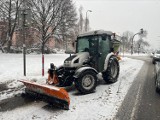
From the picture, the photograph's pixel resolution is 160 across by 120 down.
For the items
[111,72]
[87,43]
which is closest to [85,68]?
[87,43]

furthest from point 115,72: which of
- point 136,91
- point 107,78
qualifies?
point 136,91

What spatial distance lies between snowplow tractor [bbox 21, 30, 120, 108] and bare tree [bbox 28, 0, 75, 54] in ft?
55.3

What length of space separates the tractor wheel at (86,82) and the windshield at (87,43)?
141 cm

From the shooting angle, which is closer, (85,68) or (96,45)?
(85,68)

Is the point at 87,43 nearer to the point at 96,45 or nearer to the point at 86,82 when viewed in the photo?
the point at 96,45

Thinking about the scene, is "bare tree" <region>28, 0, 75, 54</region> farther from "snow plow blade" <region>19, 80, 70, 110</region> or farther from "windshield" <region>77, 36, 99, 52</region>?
"snow plow blade" <region>19, 80, 70, 110</region>

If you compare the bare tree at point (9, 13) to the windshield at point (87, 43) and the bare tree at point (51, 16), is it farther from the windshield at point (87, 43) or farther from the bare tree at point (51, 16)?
the windshield at point (87, 43)

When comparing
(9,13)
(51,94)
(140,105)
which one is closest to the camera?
(51,94)

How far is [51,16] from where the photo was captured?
84.1 feet

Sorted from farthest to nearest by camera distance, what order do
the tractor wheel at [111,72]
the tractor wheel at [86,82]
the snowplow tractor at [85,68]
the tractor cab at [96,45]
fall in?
the tractor wheel at [111,72]
the tractor cab at [96,45]
the tractor wheel at [86,82]
the snowplow tractor at [85,68]

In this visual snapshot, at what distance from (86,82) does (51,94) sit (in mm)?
1766

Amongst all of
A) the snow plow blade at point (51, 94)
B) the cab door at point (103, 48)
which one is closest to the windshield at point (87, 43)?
the cab door at point (103, 48)

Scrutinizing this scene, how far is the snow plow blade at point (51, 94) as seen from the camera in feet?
18.4

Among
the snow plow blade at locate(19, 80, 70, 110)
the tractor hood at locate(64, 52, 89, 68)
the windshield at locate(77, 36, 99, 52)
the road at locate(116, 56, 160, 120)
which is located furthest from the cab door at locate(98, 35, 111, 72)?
the snow plow blade at locate(19, 80, 70, 110)
